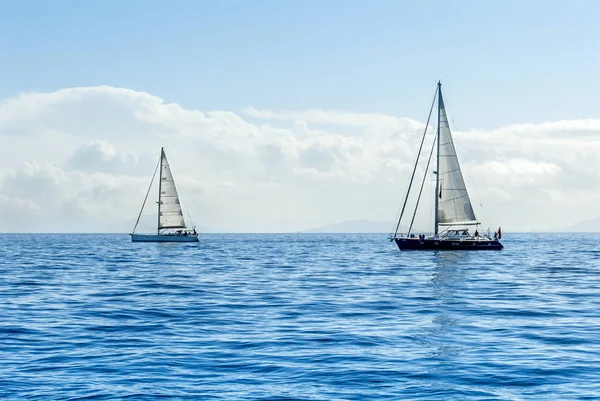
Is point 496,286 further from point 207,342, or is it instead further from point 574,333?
point 207,342

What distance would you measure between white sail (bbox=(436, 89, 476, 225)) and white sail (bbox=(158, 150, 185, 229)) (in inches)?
2272

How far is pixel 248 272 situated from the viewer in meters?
57.3

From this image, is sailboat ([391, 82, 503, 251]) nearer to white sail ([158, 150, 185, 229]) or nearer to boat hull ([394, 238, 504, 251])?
boat hull ([394, 238, 504, 251])

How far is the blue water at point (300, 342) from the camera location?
16.3 metres

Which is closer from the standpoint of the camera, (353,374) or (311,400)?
(311,400)

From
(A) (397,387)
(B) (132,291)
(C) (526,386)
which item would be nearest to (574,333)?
(C) (526,386)

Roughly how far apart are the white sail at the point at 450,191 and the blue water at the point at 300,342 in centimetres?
4597

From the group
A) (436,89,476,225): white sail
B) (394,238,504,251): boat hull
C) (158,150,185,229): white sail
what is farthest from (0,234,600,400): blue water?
(158,150,185,229): white sail

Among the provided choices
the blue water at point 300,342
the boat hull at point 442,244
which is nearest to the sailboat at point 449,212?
the boat hull at point 442,244

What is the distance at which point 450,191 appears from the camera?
89500mm

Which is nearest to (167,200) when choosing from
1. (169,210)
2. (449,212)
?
(169,210)

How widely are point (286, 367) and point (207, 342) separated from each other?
4669mm

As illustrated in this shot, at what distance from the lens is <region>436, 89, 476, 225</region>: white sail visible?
89188 mm

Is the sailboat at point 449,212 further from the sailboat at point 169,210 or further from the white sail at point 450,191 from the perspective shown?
the sailboat at point 169,210
